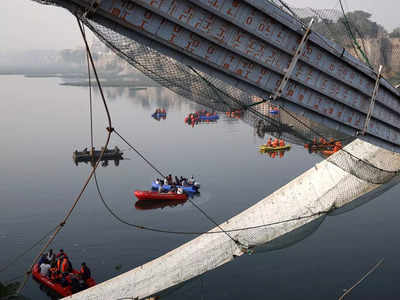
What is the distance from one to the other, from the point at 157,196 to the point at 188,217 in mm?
4569

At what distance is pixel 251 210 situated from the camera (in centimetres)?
2047

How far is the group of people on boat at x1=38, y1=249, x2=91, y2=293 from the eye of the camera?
75.8 feet

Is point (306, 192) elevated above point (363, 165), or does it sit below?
below

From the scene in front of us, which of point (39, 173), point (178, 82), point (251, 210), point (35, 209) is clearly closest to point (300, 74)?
point (178, 82)

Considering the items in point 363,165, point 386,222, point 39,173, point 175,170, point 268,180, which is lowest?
point 39,173

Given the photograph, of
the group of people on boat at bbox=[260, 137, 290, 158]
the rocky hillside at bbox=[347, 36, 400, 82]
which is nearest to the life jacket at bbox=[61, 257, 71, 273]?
the group of people on boat at bbox=[260, 137, 290, 158]

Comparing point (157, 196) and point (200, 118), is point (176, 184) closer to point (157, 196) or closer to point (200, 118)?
point (157, 196)

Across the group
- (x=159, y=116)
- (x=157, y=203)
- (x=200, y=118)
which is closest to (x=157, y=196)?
(x=157, y=203)

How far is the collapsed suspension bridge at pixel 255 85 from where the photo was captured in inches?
508

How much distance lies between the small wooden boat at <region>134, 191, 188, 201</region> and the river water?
0.98 metres

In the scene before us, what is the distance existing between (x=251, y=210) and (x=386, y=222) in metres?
17.6

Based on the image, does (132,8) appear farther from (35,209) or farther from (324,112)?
(35,209)

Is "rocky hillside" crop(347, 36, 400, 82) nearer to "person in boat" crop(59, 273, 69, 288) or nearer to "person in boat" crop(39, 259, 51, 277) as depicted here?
"person in boat" crop(39, 259, 51, 277)

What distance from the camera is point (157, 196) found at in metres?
38.6
